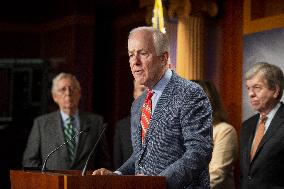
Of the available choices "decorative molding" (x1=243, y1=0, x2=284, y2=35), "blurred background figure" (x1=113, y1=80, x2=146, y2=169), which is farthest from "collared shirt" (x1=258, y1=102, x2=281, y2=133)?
"decorative molding" (x1=243, y1=0, x2=284, y2=35)

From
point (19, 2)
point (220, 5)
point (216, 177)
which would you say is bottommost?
point (216, 177)

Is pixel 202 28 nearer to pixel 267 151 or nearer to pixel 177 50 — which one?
pixel 177 50

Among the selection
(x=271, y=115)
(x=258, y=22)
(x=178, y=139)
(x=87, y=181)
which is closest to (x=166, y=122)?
(x=178, y=139)

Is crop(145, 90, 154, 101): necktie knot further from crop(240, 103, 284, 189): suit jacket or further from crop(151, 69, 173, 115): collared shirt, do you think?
crop(240, 103, 284, 189): suit jacket

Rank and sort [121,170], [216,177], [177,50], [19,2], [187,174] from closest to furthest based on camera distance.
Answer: [187,174] → [121,170] → [216,177] → [177,50] → [19,2]

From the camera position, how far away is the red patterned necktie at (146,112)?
3334 millimetres

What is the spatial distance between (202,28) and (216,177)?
6.11 ft

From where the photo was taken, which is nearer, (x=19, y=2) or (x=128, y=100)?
(x=128, y=100)

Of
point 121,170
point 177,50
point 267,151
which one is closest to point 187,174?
point 121,170

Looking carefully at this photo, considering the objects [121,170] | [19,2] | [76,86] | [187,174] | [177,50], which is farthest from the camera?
[19,2]

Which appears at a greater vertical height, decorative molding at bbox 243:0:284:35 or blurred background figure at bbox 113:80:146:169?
decorative molding at bbox 243:0:284:35

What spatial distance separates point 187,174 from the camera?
121 inches

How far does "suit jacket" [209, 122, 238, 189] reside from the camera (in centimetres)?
510

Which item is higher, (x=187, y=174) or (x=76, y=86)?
(x=76, y=86)
